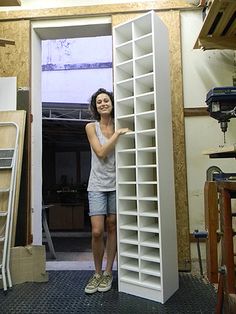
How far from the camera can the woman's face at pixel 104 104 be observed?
7.73ft

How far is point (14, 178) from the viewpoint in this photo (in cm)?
246

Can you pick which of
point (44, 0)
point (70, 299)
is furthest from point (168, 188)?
point (44, 0)

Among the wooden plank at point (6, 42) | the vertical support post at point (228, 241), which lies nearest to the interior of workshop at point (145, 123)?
the wooden plank at point (6, 42)

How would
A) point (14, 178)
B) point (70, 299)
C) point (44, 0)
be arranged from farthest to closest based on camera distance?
point (44, 0) → point (14, 178) → point (70, 299)

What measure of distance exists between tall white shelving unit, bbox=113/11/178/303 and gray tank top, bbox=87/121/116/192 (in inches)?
3.6

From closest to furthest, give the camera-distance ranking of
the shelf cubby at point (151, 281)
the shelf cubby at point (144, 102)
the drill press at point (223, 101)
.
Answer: the drill press at point (223, 101) < the shelf cubby at point (151, 281) < the shelf cubby at point (144, 102)

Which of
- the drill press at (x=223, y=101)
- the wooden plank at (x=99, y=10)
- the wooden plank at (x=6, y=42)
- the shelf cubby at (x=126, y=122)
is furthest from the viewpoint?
the wooden plank at (x=99, y=10)

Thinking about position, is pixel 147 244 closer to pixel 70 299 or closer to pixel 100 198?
pixel 100 198

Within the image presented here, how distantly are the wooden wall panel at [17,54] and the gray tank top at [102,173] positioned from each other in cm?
101

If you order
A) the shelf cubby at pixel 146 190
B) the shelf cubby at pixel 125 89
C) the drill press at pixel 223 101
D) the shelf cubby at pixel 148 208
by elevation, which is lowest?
the shelf cubby at pixel 148 208

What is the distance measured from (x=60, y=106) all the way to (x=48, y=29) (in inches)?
103

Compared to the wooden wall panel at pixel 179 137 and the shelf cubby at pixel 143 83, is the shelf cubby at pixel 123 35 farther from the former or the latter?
the wooden wall panel at pixel 179 137

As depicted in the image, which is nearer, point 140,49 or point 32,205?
point 140,49

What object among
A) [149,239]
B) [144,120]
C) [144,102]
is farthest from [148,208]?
[144,102]
